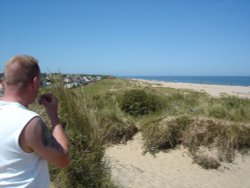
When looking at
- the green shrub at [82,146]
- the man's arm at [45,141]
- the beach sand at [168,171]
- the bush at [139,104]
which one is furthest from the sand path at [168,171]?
the man's arm at [45,141]

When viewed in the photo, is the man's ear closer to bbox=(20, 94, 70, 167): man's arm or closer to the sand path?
bbox=(20, 94, 70, 167): man's arm

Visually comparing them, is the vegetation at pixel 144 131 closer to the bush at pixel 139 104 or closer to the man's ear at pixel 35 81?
the bush at pixel 139 104

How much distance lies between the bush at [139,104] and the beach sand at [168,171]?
222 cm

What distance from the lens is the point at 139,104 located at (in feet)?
38.9

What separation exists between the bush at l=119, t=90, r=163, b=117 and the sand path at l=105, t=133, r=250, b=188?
229cm

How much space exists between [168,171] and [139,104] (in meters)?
4.16

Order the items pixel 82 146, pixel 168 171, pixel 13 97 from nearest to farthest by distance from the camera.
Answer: pixel 13 97
pixel 82 146
pixel 168 171

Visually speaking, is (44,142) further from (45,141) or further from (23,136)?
(23,136)

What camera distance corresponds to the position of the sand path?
22.1 ft

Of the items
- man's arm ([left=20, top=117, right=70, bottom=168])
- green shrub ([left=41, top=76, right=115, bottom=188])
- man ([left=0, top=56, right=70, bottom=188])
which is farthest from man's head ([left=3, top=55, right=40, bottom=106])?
green shrub ([left=41, top=76, right=115, bottom=188])

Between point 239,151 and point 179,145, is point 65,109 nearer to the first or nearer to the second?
point 179,145

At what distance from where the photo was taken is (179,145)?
917 cm

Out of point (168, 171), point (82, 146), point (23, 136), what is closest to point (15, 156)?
point (23, 136)

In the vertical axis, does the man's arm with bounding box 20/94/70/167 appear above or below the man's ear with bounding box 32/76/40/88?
below
